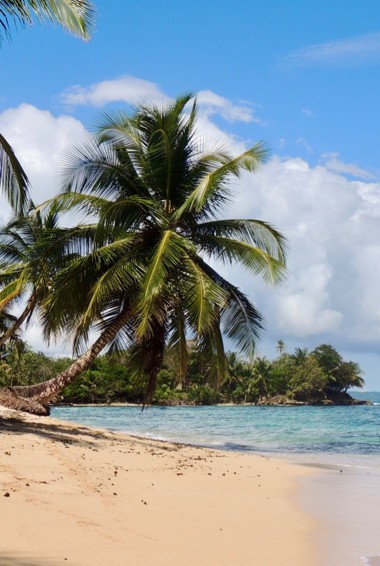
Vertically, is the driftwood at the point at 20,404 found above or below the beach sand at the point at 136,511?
above

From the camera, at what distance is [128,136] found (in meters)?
18.2

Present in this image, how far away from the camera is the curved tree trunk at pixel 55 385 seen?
17.3m

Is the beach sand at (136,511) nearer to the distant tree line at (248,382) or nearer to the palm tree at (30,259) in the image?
the palm tree at (30,259)

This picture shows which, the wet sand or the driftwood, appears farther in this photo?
the driftwood

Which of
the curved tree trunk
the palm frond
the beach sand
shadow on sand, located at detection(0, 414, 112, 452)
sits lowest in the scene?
the beach sand

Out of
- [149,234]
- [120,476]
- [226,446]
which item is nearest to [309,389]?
[226,446]

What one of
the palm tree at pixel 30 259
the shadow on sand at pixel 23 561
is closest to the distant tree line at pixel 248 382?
the palm tree at pixel 30 259

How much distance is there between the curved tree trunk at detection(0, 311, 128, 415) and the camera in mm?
17281

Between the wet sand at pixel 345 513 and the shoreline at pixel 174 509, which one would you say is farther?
the wet sand at pixel 345 513

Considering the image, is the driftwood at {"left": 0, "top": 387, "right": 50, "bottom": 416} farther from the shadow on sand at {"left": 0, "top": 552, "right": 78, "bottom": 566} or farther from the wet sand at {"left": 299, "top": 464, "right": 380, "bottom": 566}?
the shadow on sand at {"left": 0, "top": 552, "right": 78, "bottom": 566}

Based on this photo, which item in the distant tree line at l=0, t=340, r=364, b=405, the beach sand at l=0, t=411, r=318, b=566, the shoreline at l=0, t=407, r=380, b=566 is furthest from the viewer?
the distant tree line at l=0, t=340, r=364, b=405

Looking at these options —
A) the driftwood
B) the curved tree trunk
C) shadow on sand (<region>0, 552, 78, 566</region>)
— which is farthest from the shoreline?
the driftwood

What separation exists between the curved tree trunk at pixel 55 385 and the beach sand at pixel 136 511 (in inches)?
177

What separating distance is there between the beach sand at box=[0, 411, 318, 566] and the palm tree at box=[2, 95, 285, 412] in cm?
478
